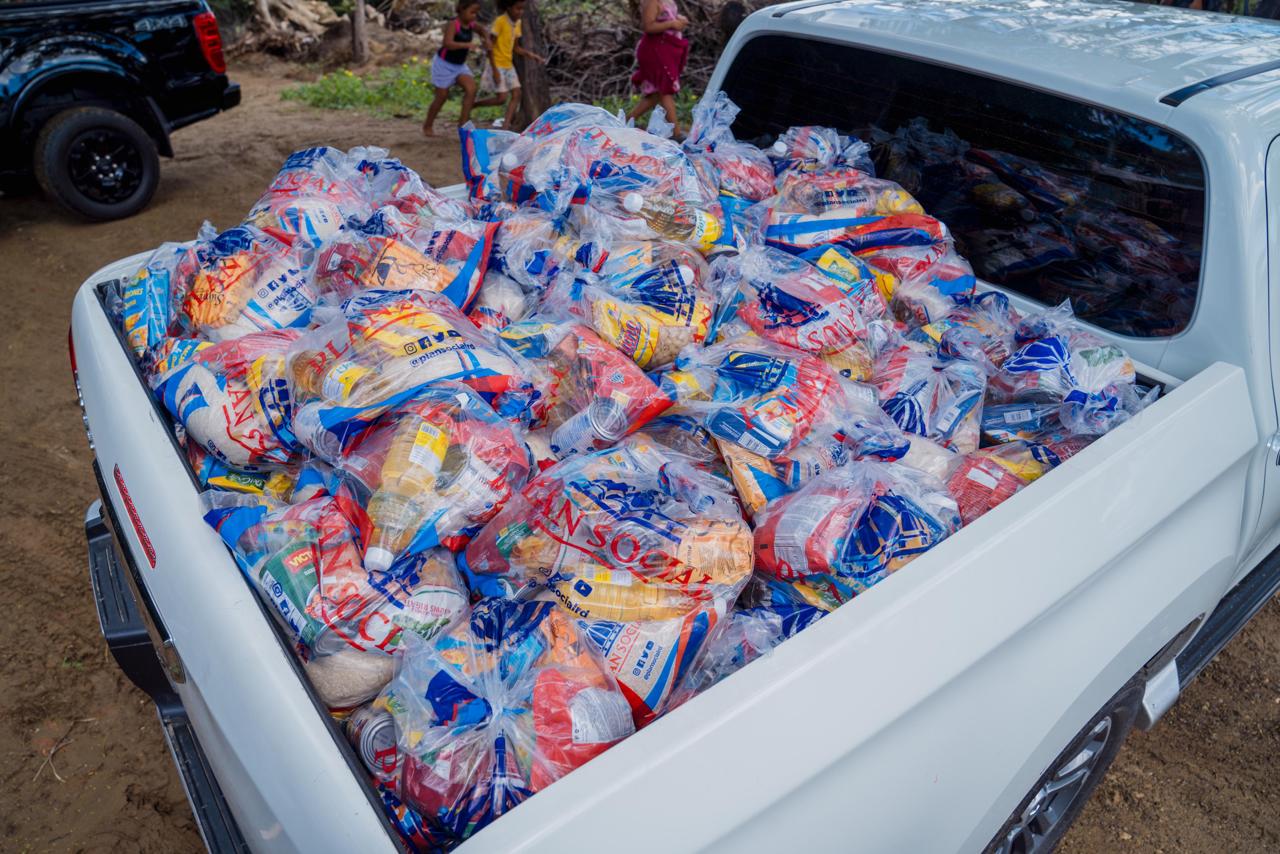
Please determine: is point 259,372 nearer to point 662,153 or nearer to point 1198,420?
point 662,153

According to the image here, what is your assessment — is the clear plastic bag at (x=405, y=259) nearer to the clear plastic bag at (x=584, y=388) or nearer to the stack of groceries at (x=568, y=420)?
the stack of groceries at (x=568, y=420)

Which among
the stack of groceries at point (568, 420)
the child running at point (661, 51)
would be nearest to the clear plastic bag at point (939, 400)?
the stack of groceries at point (568, 420)

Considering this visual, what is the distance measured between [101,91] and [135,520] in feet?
18.3

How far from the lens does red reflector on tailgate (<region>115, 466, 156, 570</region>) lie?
58.4 inches

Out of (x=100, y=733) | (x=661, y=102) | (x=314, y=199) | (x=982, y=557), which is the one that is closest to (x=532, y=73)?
(x=661, y=102)

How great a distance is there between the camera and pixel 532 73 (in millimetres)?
7312

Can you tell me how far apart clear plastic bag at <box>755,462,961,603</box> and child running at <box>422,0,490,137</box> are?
706cm

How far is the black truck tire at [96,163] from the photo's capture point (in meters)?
5.61

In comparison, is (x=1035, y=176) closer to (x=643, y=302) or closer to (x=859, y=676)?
(x=643, y=302)

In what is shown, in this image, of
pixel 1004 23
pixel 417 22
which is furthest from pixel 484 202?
pixel 417 22

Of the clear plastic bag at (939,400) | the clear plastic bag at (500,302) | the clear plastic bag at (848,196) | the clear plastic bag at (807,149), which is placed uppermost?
the clear plastic bag at (807,149)

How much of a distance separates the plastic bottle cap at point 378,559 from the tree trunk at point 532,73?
21.9ft

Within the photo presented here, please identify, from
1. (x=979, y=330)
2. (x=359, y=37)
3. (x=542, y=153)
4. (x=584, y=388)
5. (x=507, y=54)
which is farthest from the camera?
(x=359, y=37)

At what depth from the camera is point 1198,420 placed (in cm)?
174
